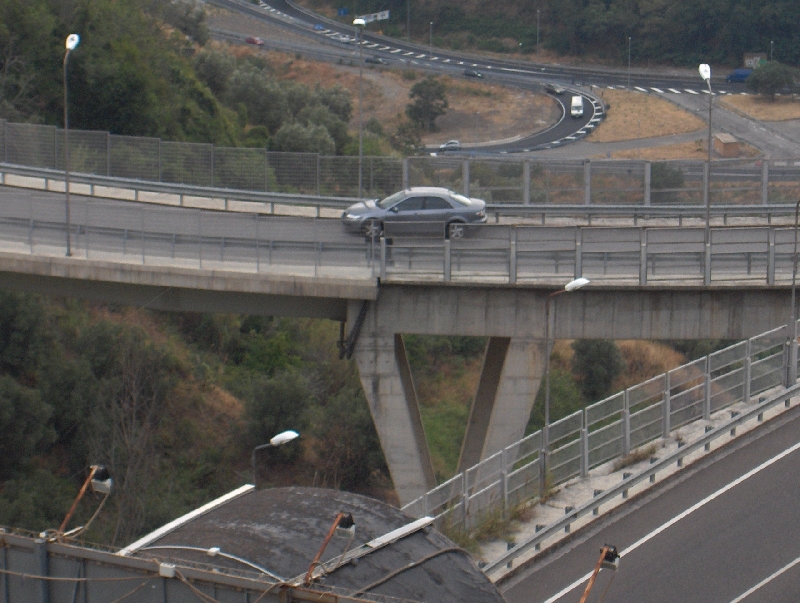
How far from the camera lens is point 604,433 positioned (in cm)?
1531

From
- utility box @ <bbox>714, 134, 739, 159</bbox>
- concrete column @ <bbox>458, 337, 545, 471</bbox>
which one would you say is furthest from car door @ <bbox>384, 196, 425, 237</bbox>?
utility box @ <bbox>714, 134, 739, 159</bbox>

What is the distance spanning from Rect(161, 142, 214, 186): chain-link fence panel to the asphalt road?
74.6ft

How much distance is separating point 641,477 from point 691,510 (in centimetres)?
75

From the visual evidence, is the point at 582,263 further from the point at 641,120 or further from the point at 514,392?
the point at 641,120

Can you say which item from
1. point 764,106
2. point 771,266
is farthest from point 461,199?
point 764,106

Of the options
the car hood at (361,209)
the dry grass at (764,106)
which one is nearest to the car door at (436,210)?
the car hood at (361,209)

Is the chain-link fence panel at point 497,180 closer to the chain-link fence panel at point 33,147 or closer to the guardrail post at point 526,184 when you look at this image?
the guardrail post at point 526,184

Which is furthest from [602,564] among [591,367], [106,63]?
[106,63]

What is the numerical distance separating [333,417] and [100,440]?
23.6 feet

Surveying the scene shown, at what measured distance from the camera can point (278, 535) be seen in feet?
25.9

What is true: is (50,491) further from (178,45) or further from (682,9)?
(682,9)

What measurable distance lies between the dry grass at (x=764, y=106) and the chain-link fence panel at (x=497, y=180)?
49.0 m

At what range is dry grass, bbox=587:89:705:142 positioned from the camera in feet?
242

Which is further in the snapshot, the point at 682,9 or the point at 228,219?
the point at 682,9
